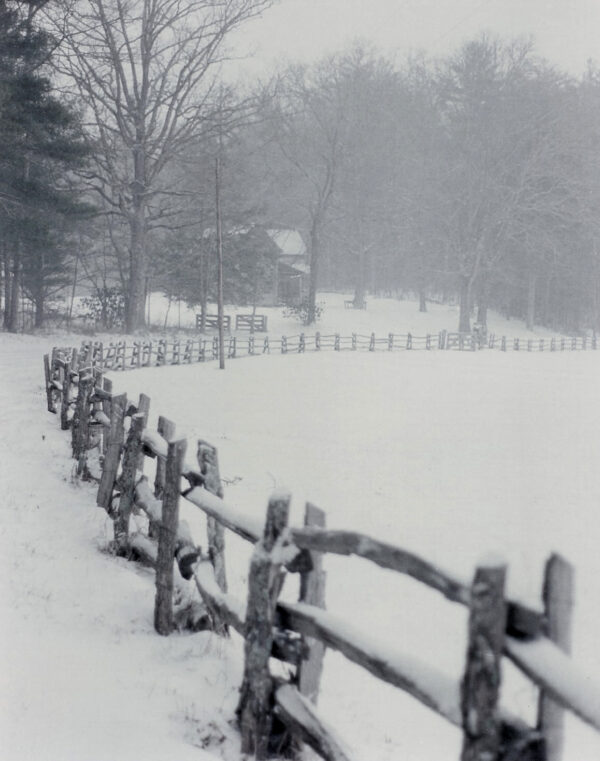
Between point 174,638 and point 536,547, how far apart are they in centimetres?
721

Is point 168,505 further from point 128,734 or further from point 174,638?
point 128,734

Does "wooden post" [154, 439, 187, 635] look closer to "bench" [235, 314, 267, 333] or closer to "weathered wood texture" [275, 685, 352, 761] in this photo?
"weathered wood texture" [275, 685, 352, 761]

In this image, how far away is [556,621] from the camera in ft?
8.30

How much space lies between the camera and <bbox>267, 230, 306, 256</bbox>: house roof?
62.4m

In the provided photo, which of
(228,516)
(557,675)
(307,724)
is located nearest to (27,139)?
(228,516)

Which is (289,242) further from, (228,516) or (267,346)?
(228,516)

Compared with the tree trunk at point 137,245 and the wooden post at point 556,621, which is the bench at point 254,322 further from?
the wooden post at point 556,621

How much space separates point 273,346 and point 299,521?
101ft

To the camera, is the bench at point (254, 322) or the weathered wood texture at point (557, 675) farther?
the bench at point (254, 322)

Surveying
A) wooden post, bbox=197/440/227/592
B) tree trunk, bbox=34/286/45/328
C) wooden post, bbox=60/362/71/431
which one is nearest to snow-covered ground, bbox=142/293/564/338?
tree trunk, bbox=34/286/45/328

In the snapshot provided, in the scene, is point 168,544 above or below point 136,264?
below

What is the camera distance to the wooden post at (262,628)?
3.74 meters

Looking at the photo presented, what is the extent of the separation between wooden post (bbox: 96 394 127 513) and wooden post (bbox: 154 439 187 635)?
278cm

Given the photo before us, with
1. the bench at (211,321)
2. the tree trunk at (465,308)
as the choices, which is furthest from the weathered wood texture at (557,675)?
the tree trunk at (465,308)
